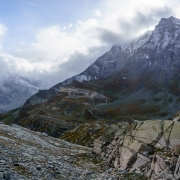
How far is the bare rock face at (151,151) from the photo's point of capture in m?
23.7

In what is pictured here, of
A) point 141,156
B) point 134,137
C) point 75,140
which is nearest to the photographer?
point 141,156

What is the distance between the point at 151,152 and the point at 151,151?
0.14 metres

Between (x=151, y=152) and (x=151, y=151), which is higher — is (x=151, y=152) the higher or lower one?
the lower one

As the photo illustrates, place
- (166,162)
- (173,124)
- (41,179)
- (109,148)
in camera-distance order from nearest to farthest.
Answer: (41,179)
(166,162)
(173,124)
(109,148)

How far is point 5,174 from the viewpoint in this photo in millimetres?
18938

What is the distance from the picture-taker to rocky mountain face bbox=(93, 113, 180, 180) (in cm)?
2369

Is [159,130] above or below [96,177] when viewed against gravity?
above

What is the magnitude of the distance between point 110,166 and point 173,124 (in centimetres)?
1057

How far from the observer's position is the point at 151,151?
28500 mm

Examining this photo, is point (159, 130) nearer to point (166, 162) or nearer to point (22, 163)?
point (166, 162)

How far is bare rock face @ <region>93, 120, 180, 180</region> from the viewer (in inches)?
932

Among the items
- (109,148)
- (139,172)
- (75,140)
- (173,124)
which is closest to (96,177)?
(139,172)

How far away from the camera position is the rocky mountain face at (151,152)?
23688 millimetres

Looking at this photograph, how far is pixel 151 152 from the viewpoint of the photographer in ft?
93.2
